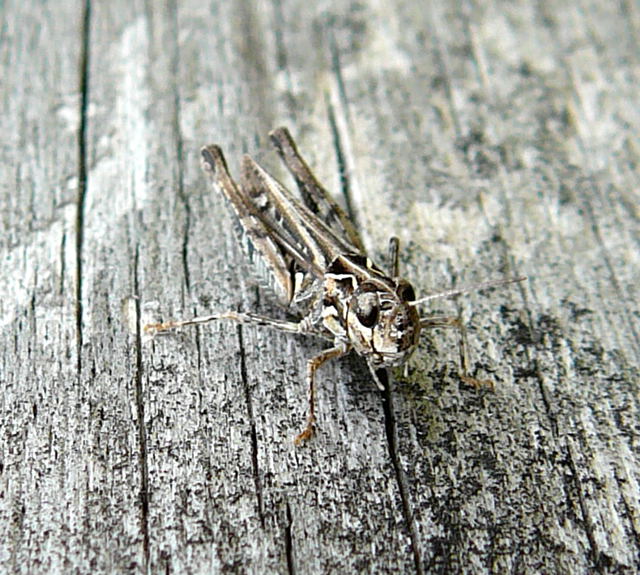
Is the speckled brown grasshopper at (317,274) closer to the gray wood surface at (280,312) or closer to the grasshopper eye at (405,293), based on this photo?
the grasshopper eye at (405,293)

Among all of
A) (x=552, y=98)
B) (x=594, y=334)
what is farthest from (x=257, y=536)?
(x=552, y=98)

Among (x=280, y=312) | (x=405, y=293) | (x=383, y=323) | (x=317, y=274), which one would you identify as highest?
(x=317, y=274)

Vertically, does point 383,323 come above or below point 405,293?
below

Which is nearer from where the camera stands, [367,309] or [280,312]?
[367,309]

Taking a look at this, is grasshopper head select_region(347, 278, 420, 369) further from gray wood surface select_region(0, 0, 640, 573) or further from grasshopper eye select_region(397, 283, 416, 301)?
gray wood surface select_region(0, 0, 640, 573)

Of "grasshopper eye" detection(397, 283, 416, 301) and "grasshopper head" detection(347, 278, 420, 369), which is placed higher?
"grasshopper eye" detection(397, 283, 416, 301)

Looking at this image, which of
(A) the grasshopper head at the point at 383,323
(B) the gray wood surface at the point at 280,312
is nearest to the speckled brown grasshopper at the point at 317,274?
(A) the grasshopper head at the point at 383,323

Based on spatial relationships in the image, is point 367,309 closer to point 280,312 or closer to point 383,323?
point 383,323

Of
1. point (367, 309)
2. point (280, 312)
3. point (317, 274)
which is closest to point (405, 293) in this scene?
point (367, 309)

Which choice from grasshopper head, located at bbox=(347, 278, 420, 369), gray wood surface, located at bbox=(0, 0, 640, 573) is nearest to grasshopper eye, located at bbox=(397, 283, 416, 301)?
grasshopper head, located at bbox=(347, 278, 420, 369)
